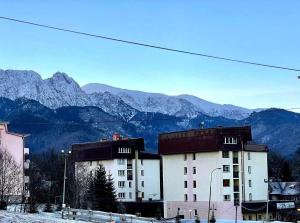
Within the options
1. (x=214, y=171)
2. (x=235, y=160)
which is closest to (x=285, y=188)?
(x=235, y=160)

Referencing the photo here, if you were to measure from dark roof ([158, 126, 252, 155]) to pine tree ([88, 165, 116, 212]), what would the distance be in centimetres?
1617

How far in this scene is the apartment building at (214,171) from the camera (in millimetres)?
96125

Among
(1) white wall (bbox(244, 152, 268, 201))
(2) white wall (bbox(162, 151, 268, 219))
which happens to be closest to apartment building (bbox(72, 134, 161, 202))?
(2) white wall (bbox(162, 151, 268, 219))

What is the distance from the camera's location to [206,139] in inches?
3873

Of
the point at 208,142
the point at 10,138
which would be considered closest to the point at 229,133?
the point at 208,142

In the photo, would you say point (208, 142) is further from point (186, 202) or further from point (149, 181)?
point (149, 181)

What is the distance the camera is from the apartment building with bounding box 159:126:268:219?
96.1 meters

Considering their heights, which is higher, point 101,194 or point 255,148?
point 255,148

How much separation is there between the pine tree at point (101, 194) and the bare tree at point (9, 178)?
69.0 feet

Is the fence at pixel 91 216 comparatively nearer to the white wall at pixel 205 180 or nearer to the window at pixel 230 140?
the white wall at pixel 205 180

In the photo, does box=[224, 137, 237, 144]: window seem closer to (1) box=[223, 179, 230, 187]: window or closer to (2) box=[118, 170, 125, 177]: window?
(1) box=[223, 179, 230, 187]: window

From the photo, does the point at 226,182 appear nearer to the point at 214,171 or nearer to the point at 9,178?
the point at 214,171

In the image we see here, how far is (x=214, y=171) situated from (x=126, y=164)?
23991 millimetres

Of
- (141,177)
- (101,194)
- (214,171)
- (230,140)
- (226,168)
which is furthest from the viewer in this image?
(141,177)
